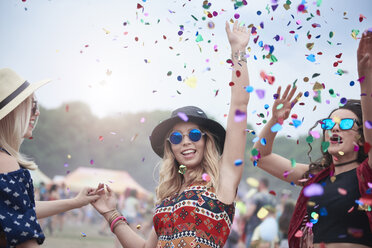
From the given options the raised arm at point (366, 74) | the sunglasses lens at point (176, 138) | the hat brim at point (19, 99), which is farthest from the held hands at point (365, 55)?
the hat brim at point (19, 99)

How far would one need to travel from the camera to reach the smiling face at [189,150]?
324 centimetres

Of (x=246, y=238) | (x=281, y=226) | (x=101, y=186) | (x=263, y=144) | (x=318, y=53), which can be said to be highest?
(x=318, y=53)

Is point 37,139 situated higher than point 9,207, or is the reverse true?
point 9,207

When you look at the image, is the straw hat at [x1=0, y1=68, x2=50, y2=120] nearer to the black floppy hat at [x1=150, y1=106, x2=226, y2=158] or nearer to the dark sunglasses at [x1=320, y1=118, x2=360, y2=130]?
the black floppy hat at [x1=150, y1=106, x2=226, y2=158]

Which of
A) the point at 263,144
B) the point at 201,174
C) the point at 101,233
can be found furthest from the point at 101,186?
the point at 101,233

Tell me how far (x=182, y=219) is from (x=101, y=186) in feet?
3.20

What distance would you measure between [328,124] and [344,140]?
0.54 feet

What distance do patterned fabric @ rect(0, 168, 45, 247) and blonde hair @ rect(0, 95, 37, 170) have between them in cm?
15

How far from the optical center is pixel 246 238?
28.8 feet

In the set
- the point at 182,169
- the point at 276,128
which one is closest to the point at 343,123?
the point at 276,128

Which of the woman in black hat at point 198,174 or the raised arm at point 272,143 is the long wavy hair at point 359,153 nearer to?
the raised arm at point 272,143

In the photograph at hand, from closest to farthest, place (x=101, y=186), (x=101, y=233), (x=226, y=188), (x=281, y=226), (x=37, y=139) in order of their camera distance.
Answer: (x=226, y=188) → (x=101, y=186) → (x=281, y=226) → (x=101, y=233) → (x=37, y=139)

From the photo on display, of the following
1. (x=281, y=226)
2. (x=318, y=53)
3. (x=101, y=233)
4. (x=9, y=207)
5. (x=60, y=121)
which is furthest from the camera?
(x=60, y=121)

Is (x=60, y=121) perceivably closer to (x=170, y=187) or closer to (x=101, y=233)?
(x=101, y=233)
